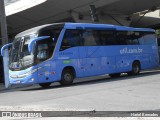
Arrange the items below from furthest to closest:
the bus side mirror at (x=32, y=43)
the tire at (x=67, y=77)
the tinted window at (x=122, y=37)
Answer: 1. the tinted window at (x=122, y=37)
2. the tire at (x=67, y=77)
3. the bus side mirror at (x=32, y=43)

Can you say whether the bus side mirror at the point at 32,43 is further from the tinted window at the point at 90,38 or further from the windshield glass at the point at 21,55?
the tinted window at the point at 90,38

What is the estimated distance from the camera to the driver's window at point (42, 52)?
1861cm

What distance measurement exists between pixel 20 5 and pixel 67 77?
1874 cm

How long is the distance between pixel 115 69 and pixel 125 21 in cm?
2026

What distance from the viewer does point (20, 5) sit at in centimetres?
3675

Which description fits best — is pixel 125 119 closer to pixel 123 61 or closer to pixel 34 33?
pixel 34 33

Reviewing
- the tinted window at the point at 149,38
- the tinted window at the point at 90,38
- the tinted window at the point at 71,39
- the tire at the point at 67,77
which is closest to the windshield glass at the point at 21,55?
the tinted window at the point at 71,39

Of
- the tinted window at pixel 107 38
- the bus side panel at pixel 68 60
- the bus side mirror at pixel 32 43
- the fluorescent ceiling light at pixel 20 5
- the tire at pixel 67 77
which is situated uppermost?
the fluorescent ceiling light at pixel 20 5

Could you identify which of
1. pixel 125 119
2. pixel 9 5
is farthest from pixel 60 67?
pixel 9 5

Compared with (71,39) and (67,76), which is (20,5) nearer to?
(71,39)

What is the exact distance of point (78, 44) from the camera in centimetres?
2030

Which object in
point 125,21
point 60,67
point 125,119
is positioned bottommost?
point 125,119

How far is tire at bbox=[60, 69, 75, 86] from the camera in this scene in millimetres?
19641

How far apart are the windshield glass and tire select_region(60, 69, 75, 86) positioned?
2.03 m
